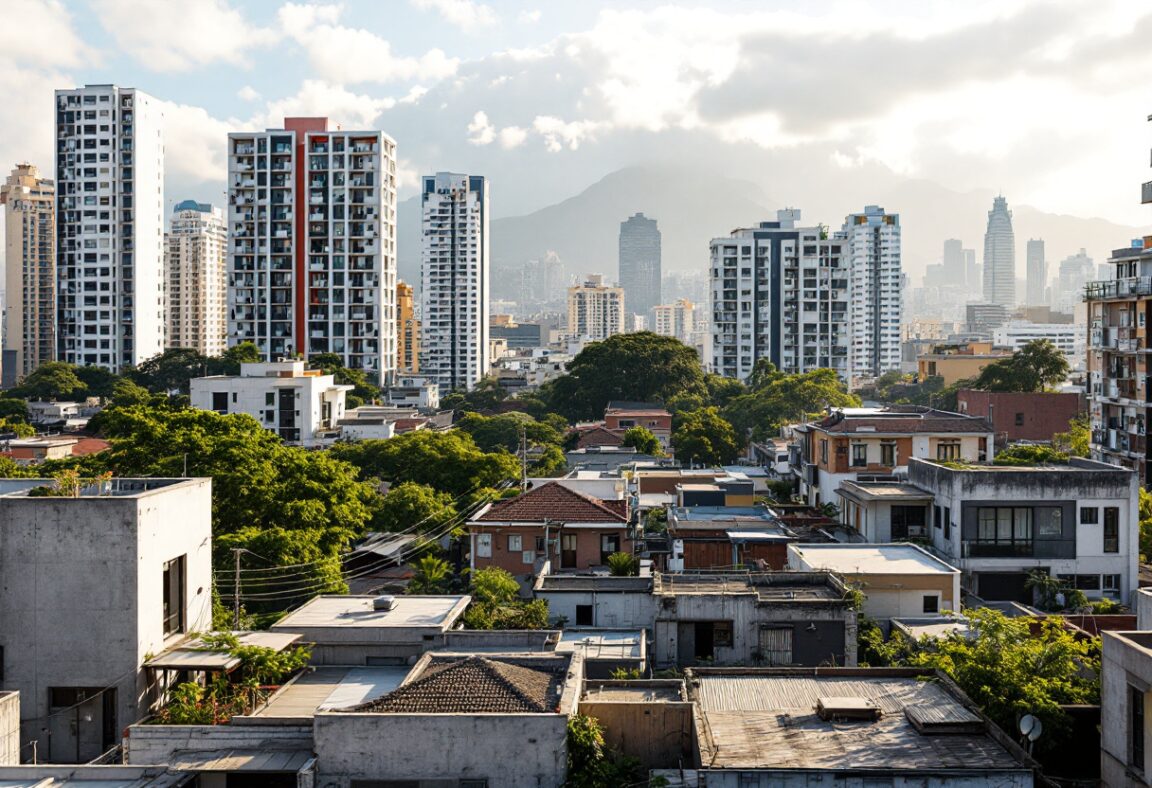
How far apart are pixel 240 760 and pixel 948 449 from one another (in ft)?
95.2

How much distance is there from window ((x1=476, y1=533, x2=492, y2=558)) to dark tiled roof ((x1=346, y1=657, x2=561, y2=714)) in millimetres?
14821

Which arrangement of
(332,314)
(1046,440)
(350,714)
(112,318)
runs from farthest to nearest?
1. (112,318)
2. (332,314)
3. (1046,440)
4. (350,714)

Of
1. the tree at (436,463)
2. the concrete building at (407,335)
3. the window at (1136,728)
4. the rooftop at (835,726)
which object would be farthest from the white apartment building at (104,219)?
the window at (1136,728)

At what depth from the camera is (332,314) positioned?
9794 cm

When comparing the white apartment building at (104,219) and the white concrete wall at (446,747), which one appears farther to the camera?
the white apartment building at (104,219)

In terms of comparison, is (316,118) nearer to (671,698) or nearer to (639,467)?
(639,467)

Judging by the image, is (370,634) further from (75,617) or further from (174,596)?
(75,617)

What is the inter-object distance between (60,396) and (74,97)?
2993 cm

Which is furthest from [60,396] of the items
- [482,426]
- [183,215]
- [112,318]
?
[183,215]

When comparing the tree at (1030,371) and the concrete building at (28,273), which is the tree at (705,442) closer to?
the tree at (1030,371)

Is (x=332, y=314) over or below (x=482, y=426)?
over

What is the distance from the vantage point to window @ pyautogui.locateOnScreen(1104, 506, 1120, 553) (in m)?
28.7

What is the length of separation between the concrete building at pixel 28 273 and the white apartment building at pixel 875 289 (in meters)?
115

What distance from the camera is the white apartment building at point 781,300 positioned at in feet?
367
